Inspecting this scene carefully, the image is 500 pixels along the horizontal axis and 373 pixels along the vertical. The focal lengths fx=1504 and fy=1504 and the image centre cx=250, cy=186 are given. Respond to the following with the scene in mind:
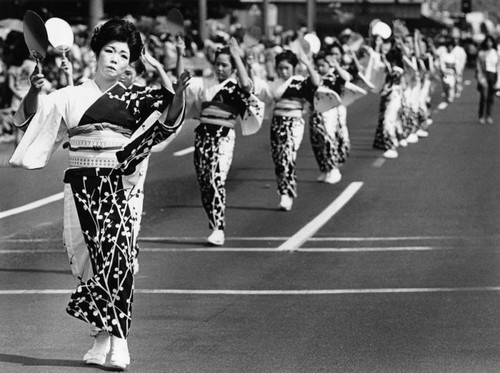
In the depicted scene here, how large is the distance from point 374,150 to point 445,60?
15.6m

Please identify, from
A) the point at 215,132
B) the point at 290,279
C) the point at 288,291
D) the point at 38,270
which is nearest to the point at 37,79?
the point at 288,291

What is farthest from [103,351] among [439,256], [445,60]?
[445,60]

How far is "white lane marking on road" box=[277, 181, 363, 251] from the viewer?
1383cm

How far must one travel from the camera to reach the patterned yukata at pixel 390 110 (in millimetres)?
25078

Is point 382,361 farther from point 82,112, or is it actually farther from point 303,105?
point 303,105

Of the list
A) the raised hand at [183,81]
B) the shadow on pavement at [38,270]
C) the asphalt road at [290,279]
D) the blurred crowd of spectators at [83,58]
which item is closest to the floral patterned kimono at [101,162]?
the raised hand at [183,81]

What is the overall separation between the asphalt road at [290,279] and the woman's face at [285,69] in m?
1.51

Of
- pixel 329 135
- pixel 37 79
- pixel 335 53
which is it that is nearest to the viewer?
pixel 37 79

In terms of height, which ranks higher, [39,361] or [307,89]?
[39,361]

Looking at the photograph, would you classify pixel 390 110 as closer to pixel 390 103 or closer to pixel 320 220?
pixel 390 103

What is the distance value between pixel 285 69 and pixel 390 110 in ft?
28.7

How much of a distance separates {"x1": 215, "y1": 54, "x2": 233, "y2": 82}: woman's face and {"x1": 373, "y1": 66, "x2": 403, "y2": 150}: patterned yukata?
1113 centimetres

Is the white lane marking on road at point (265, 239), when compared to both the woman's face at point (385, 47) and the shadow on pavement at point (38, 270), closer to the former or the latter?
the shadow on pavement at point (38, 270)

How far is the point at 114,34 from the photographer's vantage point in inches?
326
